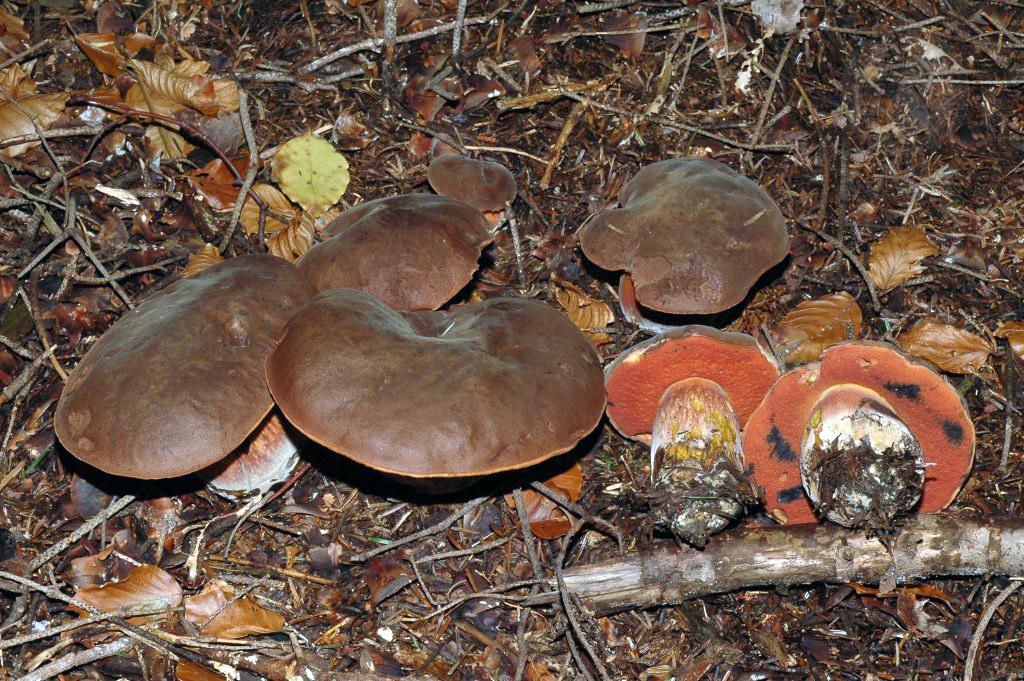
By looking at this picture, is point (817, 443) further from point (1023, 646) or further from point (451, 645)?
point (451, 645)

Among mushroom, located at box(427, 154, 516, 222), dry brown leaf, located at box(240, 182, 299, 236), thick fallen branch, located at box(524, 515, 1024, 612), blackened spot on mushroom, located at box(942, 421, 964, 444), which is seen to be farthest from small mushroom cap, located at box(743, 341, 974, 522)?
dry brown leaf, located at box(240, 182, 299, 236)

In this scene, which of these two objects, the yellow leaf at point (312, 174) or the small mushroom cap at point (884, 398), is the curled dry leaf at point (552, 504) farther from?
the yellow leaf at point (312, 174)

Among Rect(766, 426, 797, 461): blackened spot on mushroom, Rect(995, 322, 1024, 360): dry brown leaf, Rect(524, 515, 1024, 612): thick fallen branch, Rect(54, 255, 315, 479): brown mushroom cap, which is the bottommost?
Rect(524, 515, 1024, 612): thick fallen branch

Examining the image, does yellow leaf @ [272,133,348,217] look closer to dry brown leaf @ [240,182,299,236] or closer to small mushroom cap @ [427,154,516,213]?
dry brown leaf @ [240,182,299,236]

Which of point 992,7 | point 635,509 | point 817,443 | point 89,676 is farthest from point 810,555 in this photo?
point 992,7

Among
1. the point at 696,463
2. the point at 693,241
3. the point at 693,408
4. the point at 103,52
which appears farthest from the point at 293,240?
the point at 696,463

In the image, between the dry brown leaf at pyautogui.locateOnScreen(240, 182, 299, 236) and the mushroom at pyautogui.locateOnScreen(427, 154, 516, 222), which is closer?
the mushroom at pyautogui.locateOnScreen(427, 154, 516, 222)
